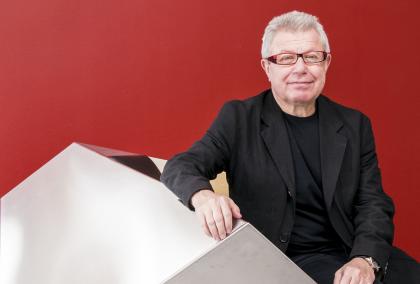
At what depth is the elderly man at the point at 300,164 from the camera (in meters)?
1.20

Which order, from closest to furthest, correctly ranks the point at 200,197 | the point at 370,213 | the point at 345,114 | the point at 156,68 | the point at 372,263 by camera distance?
the point at 200,197, the point at 372,263, the point at 370,213, the point at 345,114, the point at 156,68

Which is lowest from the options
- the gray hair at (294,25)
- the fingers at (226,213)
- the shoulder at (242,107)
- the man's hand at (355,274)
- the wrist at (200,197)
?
the man's hand at (355,274)

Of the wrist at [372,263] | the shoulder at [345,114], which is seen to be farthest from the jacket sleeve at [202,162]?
the wrist at [372,263]

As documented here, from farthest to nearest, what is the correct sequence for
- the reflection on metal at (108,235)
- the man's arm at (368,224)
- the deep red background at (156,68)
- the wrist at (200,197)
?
the deep red background at (156,68) < the man's arm at (368,224) < the wrist at (200,197) < the reflection on metal at (108,235)

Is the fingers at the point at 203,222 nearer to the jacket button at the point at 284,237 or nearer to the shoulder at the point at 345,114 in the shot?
the jacket button at the point at 284,237

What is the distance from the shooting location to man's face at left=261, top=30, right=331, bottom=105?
1.25 metres

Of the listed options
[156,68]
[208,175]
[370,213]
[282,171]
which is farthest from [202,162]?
[156,68]

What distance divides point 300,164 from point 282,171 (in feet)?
0.21

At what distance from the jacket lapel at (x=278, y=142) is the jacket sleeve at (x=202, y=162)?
81 mm

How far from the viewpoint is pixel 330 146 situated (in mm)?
1276

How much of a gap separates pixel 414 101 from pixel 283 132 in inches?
38.0

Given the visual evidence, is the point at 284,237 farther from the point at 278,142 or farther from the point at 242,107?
the point at 242,107

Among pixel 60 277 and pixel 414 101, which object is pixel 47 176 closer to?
pixel 60 277

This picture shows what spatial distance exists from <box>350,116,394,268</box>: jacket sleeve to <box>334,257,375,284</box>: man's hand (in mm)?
54
